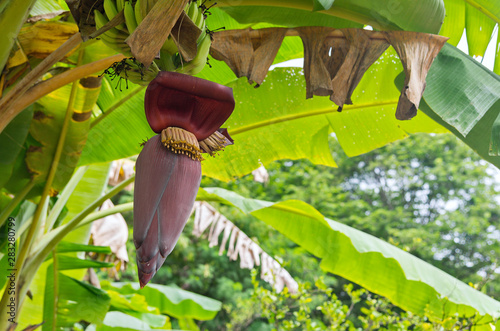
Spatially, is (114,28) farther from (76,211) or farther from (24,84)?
(76,211)

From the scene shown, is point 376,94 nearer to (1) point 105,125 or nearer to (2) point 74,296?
(1) point 105,125

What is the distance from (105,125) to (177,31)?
81cm

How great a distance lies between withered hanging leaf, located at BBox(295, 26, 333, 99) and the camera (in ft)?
2.35

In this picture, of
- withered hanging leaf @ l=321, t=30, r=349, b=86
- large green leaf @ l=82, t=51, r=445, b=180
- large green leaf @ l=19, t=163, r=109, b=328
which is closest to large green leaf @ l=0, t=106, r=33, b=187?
large green leaf @ l=82, t=51, r=445, b=180

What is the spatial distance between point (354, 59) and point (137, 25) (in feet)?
1.28

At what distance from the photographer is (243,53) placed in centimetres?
72

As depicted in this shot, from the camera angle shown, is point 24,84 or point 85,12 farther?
point 24,84

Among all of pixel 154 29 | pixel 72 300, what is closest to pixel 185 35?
pixel 154 29

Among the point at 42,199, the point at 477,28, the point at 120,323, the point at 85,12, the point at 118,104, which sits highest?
A: the point at 477,28

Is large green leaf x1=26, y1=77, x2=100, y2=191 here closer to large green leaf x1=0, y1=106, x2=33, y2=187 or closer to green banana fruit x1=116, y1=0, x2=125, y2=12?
large green leaf x1=0, y1=106, x2=33, y2=187

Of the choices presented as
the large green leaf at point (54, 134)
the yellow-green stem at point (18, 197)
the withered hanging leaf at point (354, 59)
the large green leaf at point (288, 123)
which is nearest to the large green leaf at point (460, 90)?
the withered hanging leaf at point (354, 59)

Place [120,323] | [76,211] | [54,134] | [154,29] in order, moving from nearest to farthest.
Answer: [154,29] < [54,134] < [76,211] < [120,323]

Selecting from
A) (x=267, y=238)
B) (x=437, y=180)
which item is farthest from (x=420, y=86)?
(x=437, y=180)

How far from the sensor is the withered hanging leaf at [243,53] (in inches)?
28.1
